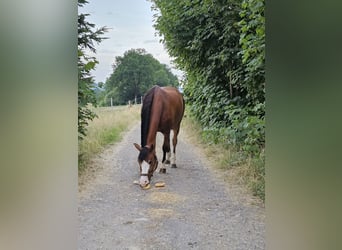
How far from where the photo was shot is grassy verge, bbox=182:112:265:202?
1606 millimetres

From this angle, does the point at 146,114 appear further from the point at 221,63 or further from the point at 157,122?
the point at 221,63

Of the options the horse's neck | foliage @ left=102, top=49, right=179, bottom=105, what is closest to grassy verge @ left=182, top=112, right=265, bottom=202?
the horse's neck

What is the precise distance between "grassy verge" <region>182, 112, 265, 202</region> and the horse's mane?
178 mm

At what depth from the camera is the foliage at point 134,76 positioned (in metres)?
1.64

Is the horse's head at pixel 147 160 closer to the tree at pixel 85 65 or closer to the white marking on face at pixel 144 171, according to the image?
the white marking on face at pixel 144 171

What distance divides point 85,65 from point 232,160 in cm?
83

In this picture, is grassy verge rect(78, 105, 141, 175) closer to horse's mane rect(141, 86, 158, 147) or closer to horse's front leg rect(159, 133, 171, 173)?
horse's mane rect(141, 86, 158, 147)

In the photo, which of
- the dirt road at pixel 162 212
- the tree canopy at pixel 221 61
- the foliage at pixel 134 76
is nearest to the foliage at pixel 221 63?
the tree canopy at pixel 221 61

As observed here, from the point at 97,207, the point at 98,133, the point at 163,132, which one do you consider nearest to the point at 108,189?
the point at 97,207

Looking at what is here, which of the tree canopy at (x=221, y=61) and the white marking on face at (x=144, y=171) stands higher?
the tree canopy at (x=221, y=61)

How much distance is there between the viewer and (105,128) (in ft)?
5.50

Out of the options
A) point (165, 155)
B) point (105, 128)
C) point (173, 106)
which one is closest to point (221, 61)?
point (173, 106)
